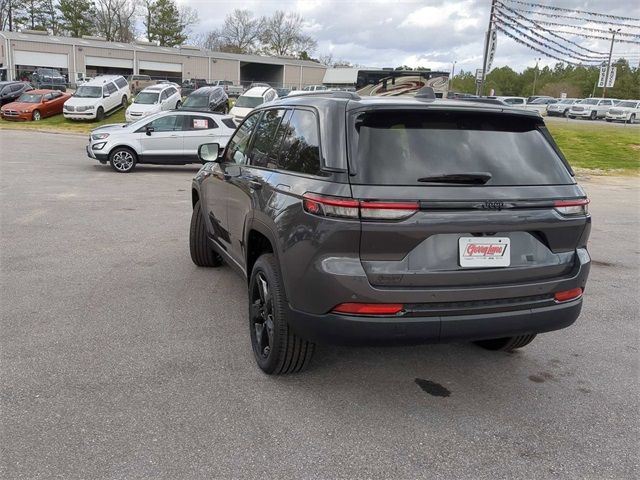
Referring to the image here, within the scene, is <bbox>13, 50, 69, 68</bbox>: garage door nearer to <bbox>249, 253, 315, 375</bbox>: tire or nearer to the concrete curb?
the concrete curb

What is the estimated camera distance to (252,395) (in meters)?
3.35

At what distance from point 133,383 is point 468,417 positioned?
207 centimetres

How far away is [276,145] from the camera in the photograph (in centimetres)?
378

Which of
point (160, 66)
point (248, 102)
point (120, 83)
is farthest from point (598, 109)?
point (160, 66)

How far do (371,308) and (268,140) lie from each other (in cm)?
168

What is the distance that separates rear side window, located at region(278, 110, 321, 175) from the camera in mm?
3166

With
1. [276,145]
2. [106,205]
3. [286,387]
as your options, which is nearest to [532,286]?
[286,387]

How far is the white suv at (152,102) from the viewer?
949 inches

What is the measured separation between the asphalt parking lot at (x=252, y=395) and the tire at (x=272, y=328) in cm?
13

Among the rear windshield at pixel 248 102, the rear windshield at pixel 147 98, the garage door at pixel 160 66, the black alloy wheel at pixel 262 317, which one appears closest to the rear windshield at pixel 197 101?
the rear windshield at pixel 147 98

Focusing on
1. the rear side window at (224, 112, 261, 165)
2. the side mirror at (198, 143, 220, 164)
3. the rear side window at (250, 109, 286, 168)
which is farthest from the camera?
the side mirror at (198, 143, 220, 164)

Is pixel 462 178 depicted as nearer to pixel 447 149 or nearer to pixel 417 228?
pixel 447 149

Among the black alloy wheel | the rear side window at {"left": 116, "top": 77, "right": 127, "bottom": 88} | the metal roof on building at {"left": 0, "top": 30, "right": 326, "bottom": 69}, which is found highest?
the metal roof on building at {"left": 0, "top": 30, "right": 326, "bottom": 69}

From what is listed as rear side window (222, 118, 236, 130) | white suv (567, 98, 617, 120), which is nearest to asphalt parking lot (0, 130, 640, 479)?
rear side window (222, 118, 236, 130)
